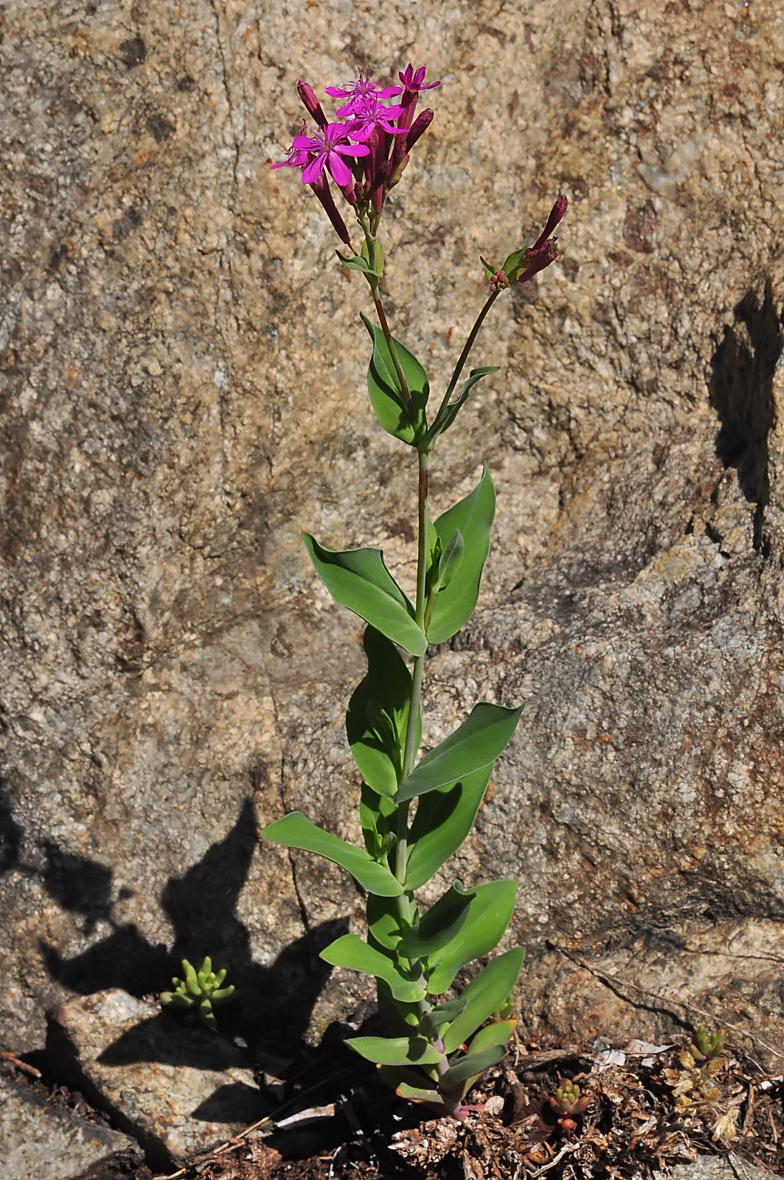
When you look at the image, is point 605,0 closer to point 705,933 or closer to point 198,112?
point 198,112

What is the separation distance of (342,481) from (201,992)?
6.61ft

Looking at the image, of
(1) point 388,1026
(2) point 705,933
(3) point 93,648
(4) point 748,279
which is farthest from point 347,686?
(4) point 748,279

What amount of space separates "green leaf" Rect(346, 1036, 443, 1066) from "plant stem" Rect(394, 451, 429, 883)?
53cm

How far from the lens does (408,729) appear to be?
261 cm

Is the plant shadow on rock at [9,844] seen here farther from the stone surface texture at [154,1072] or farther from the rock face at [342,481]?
the stone surface texture at [154,1072]

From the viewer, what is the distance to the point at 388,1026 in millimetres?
3021

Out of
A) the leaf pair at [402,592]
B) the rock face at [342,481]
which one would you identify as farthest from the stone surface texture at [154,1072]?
the leaf pair at [402,592]

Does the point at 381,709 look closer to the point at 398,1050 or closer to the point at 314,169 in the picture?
the point at 398,1050

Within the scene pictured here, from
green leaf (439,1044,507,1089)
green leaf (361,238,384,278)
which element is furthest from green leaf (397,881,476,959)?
green leaf (361,238,384,278)

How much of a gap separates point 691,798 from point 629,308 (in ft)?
6.26

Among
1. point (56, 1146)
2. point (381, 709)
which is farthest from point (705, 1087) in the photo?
point (56, 1146)

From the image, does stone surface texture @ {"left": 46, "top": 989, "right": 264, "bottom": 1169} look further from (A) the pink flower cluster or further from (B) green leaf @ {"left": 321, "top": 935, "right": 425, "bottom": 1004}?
(A) the pink flower cluster

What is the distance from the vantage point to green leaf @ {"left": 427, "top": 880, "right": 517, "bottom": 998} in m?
2.93

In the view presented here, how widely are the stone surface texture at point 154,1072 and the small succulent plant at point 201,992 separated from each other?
9 cm
